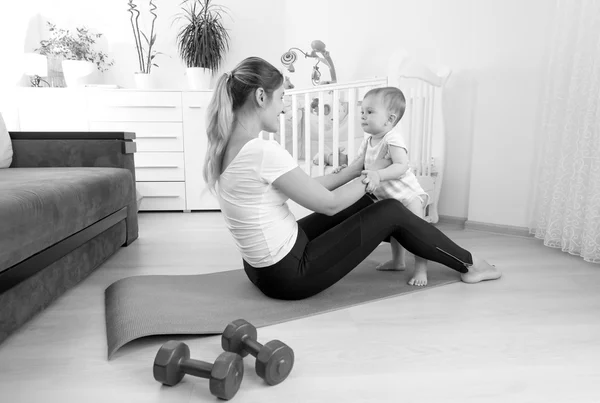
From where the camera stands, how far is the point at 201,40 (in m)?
3.52

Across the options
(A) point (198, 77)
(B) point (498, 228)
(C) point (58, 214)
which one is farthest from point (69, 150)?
(B) point (498, 228)

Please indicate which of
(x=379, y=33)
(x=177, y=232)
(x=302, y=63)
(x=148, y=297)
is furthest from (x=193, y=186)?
(x=148, y=297)

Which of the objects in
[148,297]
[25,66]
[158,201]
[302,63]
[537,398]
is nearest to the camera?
[537,398]

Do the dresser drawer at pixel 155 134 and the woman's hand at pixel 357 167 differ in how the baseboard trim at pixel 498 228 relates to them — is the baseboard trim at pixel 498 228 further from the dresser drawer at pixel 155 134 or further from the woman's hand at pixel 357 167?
the dresser drawer at pixel 155 134

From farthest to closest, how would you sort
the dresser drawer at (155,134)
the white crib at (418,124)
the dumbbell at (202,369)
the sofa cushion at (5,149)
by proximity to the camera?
1. the dresser drawer at (155,134)
2. the white crib at (418,124)
3. the sofa cushion at (5,149)
4. the dumbbell at (202,369)

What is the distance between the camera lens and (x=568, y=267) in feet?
6.43

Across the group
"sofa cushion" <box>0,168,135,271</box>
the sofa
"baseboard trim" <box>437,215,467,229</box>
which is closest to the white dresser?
the sofa

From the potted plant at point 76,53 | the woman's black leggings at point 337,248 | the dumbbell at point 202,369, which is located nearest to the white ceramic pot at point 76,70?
the potted plant at point 76,53

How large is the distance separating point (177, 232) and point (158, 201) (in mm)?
798

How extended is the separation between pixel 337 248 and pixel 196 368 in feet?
1.99

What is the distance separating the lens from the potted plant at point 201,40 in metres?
3.52

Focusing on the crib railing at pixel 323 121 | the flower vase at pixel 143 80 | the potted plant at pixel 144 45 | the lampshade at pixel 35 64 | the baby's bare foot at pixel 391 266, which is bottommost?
the baby's bare foot at pixel 391 266

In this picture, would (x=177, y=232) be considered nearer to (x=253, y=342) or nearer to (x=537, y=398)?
(x=253, y=342)

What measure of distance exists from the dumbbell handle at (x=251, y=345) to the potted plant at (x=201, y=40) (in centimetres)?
276
